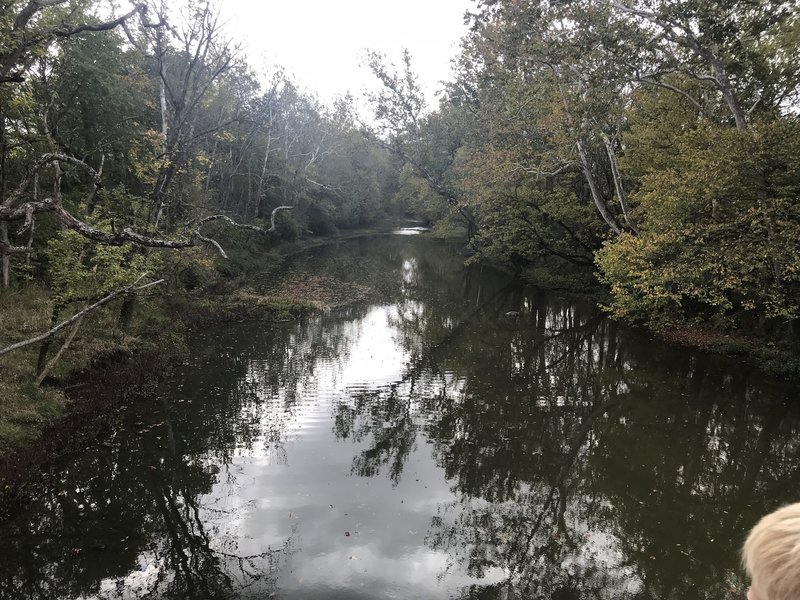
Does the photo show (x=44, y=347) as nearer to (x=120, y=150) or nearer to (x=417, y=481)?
(x=417, y=481)

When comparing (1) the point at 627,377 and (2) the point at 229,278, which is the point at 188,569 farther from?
(2) the point at 229,278

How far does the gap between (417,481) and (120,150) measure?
705 inches

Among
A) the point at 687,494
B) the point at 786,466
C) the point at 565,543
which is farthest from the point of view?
the point at 786,466

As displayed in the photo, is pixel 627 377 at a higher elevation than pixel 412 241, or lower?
lower

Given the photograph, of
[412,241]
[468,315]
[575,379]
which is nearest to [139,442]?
[575,379]

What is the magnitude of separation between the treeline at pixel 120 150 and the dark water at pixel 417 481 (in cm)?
408

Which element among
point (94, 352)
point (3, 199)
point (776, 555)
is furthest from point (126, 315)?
point (776, 555)

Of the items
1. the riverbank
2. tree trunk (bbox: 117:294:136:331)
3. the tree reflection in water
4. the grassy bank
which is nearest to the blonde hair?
the tree reflection in water

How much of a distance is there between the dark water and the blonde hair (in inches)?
237

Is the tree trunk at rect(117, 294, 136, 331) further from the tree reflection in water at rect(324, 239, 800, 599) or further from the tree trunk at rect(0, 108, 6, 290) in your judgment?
the tree reflection in water at rect(324, 239, 800, 599)

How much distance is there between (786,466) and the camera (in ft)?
31.8

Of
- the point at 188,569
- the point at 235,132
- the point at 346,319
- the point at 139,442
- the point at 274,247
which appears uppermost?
the point at 235,132

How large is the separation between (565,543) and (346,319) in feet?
47.2

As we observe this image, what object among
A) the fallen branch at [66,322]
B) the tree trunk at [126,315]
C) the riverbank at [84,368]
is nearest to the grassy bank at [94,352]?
the riverbank at [84,368]
